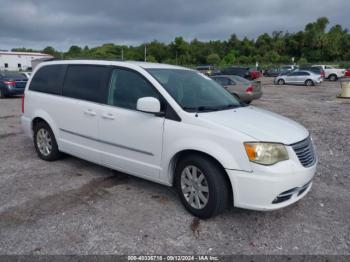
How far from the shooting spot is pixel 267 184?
308cm

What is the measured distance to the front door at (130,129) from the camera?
148 inches

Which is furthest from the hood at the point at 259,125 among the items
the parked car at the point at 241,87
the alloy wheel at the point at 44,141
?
the parked car at the point at 241,87

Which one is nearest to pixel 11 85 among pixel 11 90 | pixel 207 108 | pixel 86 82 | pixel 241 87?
pixel 11 90

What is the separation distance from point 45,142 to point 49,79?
3.55 ft

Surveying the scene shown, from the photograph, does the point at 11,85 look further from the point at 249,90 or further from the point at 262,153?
the point at 262,153

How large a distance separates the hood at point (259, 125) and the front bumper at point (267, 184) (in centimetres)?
22

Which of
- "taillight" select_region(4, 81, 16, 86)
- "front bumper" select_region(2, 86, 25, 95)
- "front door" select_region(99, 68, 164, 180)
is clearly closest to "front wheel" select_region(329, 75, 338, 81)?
"front bumper" select_region(2, 86, 25, 95)

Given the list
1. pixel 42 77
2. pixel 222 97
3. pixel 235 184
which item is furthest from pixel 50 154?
pixel 235 184

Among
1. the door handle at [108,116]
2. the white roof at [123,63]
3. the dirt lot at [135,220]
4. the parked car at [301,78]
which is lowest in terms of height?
the dirt lot at [135,220]

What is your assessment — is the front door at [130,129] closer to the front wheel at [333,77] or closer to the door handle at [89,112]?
the door handle at [89,112]

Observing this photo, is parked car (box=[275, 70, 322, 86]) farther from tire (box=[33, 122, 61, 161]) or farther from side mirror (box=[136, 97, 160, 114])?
side mirror (box=[136, 97, 160, 114])

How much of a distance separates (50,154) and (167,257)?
332cm

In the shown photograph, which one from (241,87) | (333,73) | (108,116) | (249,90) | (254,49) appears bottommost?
(108,116)

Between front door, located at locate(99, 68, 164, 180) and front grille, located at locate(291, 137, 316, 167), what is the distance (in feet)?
4.96
